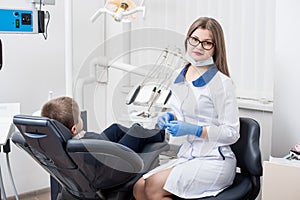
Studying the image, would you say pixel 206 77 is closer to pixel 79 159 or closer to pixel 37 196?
pixel 79 159

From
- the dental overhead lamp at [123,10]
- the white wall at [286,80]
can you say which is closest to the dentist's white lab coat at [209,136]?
the white wall at [286,80]

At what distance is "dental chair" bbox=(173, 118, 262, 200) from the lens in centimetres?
169

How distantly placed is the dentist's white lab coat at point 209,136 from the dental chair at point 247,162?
65mm

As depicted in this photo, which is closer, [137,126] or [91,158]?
[91,158]

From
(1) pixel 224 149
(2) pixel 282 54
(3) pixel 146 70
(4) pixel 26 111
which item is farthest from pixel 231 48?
(4) pixel 26 111

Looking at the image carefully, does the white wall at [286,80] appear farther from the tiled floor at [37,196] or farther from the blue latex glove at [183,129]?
the tiled floor at [37,196]

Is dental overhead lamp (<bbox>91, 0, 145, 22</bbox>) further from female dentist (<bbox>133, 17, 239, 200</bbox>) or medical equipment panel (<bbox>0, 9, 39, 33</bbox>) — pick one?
female dentist (<bbox>133, 17, 239, 200</bbox>)

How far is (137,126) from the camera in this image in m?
1.76

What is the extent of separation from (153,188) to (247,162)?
0.44 meters

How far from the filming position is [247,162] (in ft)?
5.79

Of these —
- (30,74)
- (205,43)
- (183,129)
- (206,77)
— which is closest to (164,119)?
(183,129)

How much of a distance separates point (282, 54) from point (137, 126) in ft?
2.78

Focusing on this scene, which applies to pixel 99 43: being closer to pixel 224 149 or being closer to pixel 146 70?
pixel 146 70

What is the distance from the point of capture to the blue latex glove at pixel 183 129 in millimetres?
1567
